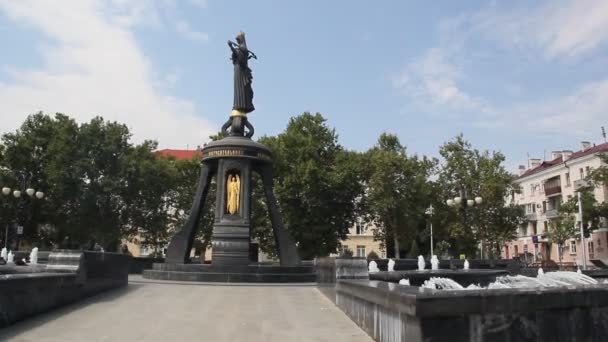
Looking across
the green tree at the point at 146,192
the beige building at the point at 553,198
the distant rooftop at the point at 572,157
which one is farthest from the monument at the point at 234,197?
the distant rooftop at the point at 572,157

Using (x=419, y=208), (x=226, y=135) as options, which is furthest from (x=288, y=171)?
(x=226, y=135)

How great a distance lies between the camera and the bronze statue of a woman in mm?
21219

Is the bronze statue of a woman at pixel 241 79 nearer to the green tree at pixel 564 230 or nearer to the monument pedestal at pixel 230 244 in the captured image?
the monument pedestal at pixel 230 244

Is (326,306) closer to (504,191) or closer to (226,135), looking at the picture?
(226,135)

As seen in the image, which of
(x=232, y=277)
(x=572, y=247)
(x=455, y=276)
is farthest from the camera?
(x=572, y=247)

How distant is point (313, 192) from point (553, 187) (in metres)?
31.3

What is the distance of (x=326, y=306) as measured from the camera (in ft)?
35.1

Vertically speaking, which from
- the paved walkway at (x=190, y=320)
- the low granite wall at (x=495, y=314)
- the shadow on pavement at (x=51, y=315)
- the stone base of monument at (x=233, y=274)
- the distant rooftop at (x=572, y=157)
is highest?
the distant rooftop at (x=572, y=157)

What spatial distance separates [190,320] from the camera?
8609mm

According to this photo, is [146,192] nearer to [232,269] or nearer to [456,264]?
[232,269]

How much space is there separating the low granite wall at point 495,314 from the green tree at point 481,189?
3357cm

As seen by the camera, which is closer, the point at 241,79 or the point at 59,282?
the point at 59,282

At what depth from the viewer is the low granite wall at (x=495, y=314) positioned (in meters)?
4.74

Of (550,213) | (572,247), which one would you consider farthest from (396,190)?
(550,213)
